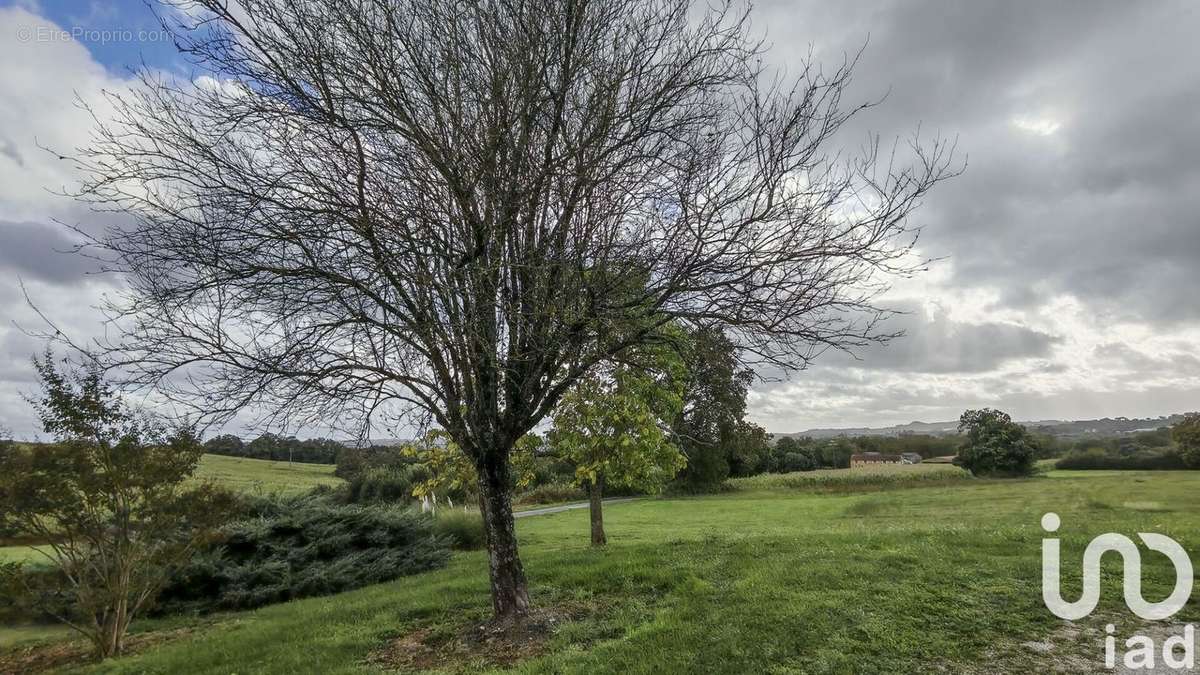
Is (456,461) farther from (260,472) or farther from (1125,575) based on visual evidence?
(1125,575)

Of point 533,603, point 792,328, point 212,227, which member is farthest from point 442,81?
point 533,603

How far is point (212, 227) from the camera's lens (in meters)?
4.77

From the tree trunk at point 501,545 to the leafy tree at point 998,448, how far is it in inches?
1673

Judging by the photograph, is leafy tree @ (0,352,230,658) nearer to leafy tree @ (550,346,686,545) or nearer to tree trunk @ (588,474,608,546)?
leafy tree @ (550,346,686,545)

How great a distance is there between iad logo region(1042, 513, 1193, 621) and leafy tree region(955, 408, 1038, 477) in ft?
112

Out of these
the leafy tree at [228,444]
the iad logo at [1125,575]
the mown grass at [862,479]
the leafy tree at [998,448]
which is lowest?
the mown grass at [862,479]

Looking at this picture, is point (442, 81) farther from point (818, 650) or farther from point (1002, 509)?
point (1002, 509)

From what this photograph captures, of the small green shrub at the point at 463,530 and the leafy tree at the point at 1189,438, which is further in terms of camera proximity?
the leafy tree at the point at 1189,438

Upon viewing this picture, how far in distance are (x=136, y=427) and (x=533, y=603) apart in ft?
18.1

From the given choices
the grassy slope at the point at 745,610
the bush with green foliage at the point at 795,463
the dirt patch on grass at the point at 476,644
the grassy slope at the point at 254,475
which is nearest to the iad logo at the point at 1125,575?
the grassy slope at the point at 745,610

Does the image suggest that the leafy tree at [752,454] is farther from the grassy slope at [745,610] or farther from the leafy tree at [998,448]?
the grassy slope at [745,610]

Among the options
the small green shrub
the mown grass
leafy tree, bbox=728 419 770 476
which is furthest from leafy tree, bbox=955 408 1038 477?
the small green shrub

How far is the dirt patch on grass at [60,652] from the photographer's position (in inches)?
278

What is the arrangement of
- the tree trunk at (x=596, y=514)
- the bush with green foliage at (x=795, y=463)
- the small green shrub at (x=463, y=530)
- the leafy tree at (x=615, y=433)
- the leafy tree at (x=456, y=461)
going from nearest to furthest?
the leafy tree at (x=456, y=461)
the leafy tree at (x=615, y=433)
the tree trunk at (x=596, y=514)
the small green shrub at (x=463, y=530)
the bush with green foliage at (x=795, y=463)
